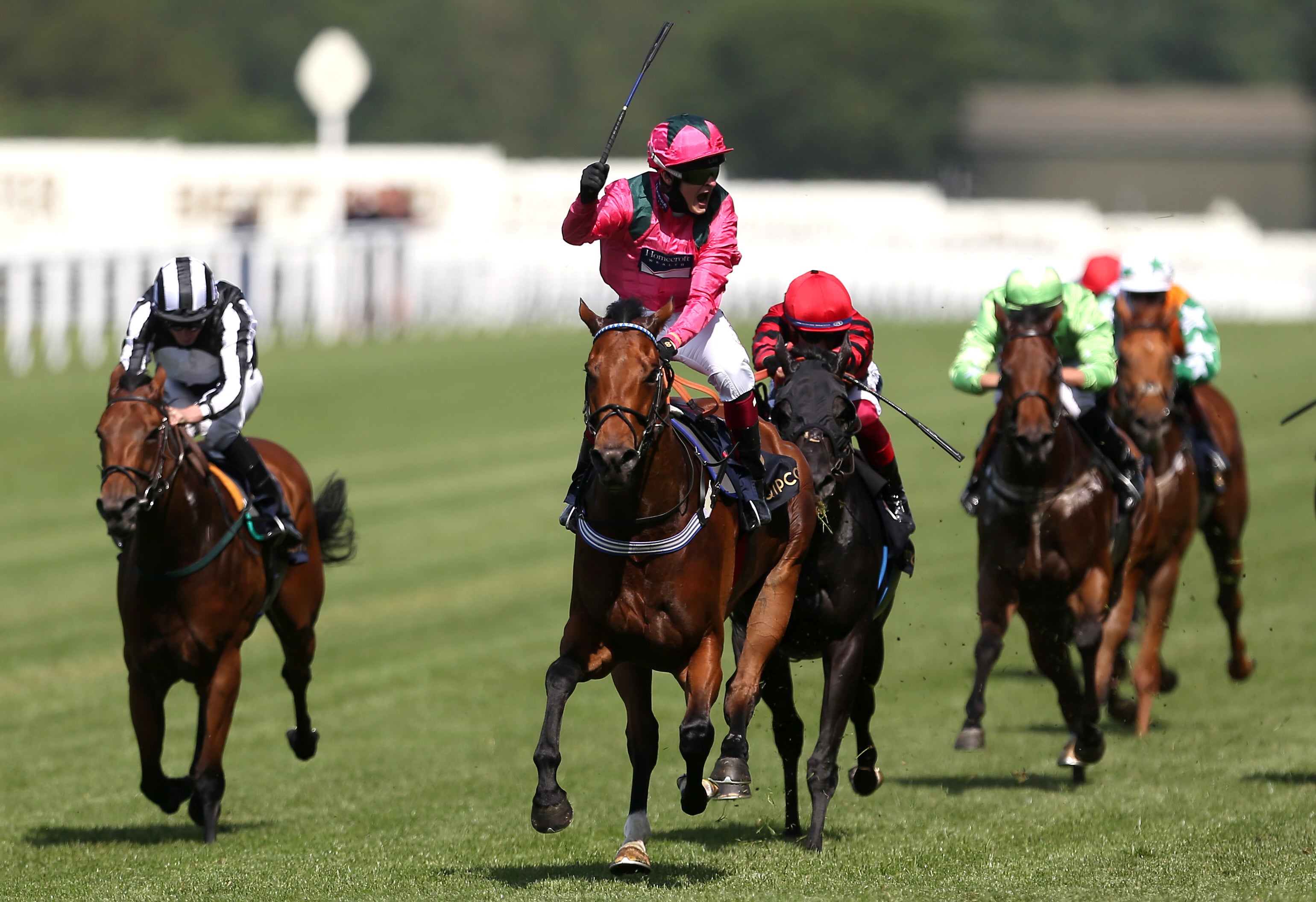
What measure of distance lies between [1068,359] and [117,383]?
14.1 ft

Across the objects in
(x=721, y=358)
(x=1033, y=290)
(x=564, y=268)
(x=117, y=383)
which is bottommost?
(x=117, y=383)

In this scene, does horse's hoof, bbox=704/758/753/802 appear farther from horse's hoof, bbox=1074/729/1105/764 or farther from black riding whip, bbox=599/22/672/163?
horse's hoof, bbox=1074/729/1105/764

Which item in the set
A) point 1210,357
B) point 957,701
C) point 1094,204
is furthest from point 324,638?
point 1094,204

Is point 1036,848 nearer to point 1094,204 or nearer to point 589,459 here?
point 589,459

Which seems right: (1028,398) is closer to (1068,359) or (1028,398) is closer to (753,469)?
(1068,359)

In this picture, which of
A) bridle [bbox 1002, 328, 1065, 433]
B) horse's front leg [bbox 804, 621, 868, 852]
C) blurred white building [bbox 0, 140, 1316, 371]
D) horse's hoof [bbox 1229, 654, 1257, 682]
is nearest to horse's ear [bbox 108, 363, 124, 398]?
horse's front leg [bbox 804, 621, 868, 852]

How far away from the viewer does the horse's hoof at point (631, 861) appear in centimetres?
649

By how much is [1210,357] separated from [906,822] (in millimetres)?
3816

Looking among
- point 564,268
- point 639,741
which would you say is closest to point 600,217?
point 639,741

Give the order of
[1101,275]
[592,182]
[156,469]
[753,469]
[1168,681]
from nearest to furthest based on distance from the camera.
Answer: [592,182]
[753,469]
[156,469]
[1168,681]
[1101,275]

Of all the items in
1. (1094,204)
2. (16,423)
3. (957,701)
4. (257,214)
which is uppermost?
(1094,204)

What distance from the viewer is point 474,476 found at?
1972cm

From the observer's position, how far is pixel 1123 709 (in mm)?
10258

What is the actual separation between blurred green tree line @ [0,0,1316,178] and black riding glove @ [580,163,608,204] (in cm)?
5764
